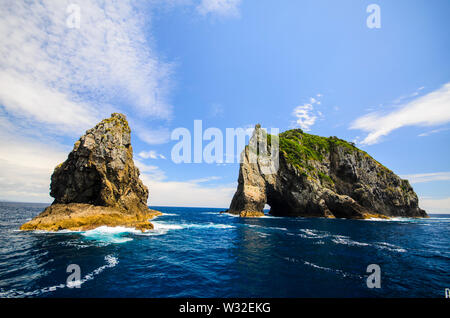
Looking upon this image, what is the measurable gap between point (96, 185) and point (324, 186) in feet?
255

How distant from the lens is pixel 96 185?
124 ft

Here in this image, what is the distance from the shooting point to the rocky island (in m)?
32.4

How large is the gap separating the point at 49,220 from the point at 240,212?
56.5 m

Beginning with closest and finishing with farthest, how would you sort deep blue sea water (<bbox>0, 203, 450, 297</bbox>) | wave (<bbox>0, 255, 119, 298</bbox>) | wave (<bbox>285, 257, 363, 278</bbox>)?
wave (<bbox>0, 255, 119, 298</bbox>) → deep blue sea water (<bbox>0, 203, 450, 297</bbox>) → wave (<bbox>285, 257, 363, 278</bbox>)

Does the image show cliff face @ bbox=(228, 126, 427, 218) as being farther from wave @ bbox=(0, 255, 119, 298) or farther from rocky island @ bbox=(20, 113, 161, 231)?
wave @ bbox=(0, 255, 119, 298)

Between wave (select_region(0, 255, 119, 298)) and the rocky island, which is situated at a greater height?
the rocky island

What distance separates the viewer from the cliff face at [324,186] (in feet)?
222

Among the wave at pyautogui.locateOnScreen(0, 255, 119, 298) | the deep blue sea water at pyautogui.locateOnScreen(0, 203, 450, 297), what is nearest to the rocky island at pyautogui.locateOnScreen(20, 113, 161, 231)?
the deep blue sea water at pyautogui.locateOnScreen(0, 203, 450, 297)

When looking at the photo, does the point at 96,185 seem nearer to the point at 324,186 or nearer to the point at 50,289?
the point at 50,289

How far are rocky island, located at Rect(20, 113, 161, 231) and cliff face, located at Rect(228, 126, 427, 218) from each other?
44.0 meters

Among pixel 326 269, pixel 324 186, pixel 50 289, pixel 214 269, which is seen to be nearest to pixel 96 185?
pixel 50 289

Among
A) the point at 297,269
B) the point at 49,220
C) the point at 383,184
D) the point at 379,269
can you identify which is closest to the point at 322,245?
the point at 379,269
